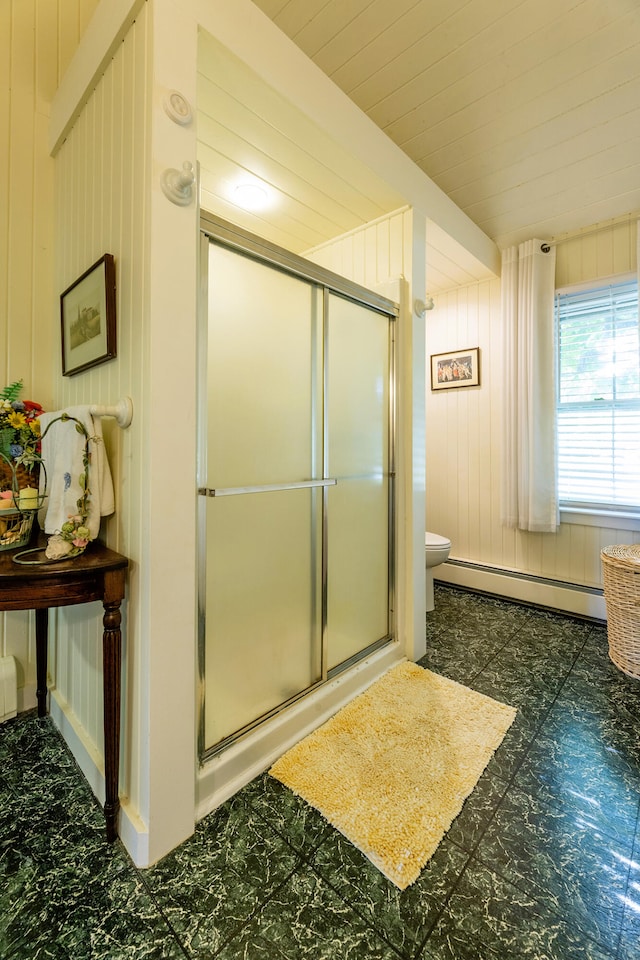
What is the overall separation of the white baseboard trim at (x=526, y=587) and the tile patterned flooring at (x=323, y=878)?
1.26 metres

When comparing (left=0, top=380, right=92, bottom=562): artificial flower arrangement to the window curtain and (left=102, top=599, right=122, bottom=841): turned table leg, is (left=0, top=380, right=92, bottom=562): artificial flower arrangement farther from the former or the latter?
the window curtain

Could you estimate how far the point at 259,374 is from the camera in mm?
1468

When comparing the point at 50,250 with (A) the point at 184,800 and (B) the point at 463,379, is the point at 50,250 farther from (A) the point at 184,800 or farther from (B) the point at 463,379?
(B) the point at 463,379

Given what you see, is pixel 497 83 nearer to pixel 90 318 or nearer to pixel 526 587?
pixel 90 318

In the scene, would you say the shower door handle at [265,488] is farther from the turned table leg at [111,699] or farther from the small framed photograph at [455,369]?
the small framed photograph at [455,369]

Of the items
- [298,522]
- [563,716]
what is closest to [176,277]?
[298,522]

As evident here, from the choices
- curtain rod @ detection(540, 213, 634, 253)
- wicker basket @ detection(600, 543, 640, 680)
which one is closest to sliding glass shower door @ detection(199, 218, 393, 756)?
wicker basket @ detection(600, 543, 640, 680)

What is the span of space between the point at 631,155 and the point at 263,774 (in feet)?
10.9

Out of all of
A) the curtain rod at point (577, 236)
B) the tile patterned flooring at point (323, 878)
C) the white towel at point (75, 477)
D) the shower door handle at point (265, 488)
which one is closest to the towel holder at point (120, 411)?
the white towel at point (75, 477)

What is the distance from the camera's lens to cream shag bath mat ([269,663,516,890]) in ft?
3.78

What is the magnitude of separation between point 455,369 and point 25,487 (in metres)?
3.02

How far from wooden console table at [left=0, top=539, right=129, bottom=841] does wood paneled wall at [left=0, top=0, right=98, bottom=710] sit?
879 millimetres

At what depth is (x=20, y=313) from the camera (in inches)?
65.7

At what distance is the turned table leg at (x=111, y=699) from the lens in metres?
1.10
